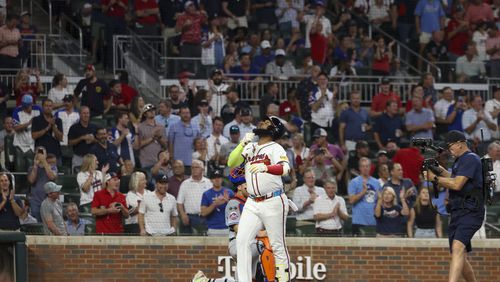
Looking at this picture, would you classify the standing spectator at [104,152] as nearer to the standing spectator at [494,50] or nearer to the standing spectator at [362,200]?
the standing spectator at [362,200]

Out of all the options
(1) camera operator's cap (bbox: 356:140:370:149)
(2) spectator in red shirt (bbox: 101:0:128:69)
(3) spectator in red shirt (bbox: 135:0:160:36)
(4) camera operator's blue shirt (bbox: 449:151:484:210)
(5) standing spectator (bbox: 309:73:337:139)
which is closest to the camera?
(4) camera operator's blue shirt (bbox: 449:151:484:210)

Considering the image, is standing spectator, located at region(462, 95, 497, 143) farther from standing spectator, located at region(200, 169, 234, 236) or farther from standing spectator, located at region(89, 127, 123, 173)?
standing spectator, located at region(89, 127, 123, 173)

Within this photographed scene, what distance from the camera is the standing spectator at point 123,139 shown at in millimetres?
20516

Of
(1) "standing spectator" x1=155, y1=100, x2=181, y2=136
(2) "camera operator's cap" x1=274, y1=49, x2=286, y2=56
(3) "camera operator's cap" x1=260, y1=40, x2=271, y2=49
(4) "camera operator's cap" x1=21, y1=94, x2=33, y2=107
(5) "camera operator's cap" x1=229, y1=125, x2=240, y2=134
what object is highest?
(3) "camera operator's cap" x1=260, y1=40, x2=271, y2=49

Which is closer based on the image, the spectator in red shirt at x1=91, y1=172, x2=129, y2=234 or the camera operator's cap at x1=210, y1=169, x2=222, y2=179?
the spectator in red shirt at x1=91, y1=172, x2=129, y2=234

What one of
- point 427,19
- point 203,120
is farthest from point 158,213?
point 427,19

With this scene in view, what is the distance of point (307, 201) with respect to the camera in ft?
64.0

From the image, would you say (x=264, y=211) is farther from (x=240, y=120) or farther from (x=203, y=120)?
(x=203, y=120)

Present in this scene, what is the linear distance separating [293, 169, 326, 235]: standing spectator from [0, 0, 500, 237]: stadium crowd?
19 millimetres

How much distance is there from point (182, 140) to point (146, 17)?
4576 mm

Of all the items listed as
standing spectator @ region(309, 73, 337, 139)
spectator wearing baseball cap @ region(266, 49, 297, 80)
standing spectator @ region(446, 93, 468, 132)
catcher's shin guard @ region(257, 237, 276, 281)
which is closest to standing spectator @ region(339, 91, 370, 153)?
standing spectator @ region(309, 73, 337, 139)

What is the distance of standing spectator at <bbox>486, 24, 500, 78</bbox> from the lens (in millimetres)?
25742

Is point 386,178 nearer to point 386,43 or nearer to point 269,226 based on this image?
point 269,226

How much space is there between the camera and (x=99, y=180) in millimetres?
19359
